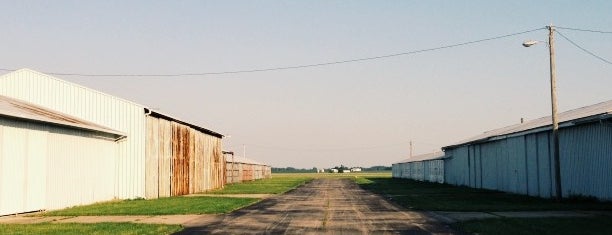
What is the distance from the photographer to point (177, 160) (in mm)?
43469

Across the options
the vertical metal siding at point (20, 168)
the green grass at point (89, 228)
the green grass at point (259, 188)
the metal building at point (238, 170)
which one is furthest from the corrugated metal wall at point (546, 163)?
the metal building at point (238, 170)

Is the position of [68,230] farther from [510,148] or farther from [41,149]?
[510,148]

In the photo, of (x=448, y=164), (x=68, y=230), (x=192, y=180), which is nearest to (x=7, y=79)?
(x=192, y=180)

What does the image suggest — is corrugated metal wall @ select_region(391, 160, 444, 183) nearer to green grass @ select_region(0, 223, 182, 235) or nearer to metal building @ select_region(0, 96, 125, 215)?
metal building @ select_region(0, 96, 125, 215)

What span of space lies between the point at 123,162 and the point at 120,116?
2722mm

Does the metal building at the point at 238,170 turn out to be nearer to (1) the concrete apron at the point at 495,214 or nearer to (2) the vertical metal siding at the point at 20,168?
(2) the vertical metal siding at the point at 20,168

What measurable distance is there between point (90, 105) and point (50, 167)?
29.9 feet

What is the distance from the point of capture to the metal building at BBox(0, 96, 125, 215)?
78.8 feet

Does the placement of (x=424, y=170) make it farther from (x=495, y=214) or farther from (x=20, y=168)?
(x=20, y=168)

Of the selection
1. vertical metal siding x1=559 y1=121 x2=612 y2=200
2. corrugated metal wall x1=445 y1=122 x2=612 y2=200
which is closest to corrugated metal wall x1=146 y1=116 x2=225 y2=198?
corrugated metal wall x1=445 y1=122 x2=612 y2=200

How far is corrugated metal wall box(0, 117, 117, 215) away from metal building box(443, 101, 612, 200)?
24.1 meters

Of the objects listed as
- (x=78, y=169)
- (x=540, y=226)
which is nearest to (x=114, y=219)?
(x=78, y=169)

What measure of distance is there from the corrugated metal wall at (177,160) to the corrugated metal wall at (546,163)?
75.7 feet

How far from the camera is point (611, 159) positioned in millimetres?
27312
